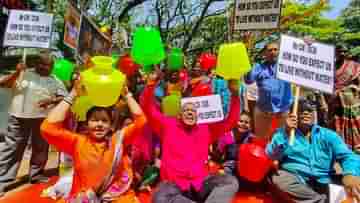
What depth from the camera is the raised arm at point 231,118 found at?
375 centimetres

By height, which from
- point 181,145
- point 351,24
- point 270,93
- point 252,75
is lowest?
point 181,145

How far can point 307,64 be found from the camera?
3.73m

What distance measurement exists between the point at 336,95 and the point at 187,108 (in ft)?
7.41

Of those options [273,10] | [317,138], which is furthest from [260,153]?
[273,10]

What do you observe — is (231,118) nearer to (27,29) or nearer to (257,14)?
(257,14)

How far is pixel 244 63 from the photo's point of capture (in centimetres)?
381

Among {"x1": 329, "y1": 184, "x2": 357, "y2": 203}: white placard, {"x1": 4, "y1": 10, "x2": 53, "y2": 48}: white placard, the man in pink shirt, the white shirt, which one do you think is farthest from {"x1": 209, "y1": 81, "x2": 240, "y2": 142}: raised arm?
{"x1": 4, "y1": 10, "x2": 53, "y2": 48}: white placard

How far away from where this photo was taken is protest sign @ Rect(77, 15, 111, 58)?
585 cm

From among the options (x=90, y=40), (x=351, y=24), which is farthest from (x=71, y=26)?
(x=351, y=24)

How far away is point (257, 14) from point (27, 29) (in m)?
2.67

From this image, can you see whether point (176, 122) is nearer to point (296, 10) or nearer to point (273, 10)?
point (273, 10)

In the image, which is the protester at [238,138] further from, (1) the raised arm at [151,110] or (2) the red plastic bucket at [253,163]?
(1) the raised arm at [151,110]

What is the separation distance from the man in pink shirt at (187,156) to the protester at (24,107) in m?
1.33

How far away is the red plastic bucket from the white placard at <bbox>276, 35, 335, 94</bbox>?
2.14 feet
